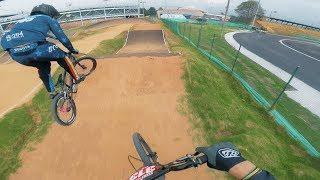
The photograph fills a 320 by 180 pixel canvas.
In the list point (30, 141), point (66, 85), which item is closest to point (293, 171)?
point (66, 85)

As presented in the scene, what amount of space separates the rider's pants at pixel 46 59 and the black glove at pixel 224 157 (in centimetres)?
546

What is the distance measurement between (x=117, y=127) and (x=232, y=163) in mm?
8419

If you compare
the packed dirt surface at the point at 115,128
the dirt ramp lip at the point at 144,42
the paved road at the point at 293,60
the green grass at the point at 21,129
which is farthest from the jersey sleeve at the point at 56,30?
the paved road at the point at 293,60

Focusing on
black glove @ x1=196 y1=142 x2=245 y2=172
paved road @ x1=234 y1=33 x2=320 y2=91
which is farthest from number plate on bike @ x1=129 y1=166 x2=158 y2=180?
paved road @ x1=234 y1=33 x2=320 y2=91

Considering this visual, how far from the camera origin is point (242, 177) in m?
2.10

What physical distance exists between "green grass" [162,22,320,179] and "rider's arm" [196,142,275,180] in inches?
277

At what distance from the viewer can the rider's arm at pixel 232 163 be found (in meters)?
2.07

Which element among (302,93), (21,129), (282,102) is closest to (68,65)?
(21,129)

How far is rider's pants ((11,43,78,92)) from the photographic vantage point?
21.2ft

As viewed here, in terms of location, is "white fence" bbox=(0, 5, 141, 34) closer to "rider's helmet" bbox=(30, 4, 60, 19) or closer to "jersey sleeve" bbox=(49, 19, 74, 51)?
"rider's helmet" bbox=(30, 4, 60, 19)

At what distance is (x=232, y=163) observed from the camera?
2229mm

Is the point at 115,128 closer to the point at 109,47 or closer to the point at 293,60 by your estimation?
the point at 109,47

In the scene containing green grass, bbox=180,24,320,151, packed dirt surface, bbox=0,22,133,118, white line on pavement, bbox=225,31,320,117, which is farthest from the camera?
white line on pavement, bbox=225,31,320,117

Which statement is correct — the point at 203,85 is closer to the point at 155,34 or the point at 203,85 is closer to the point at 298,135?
the point at 298,135
